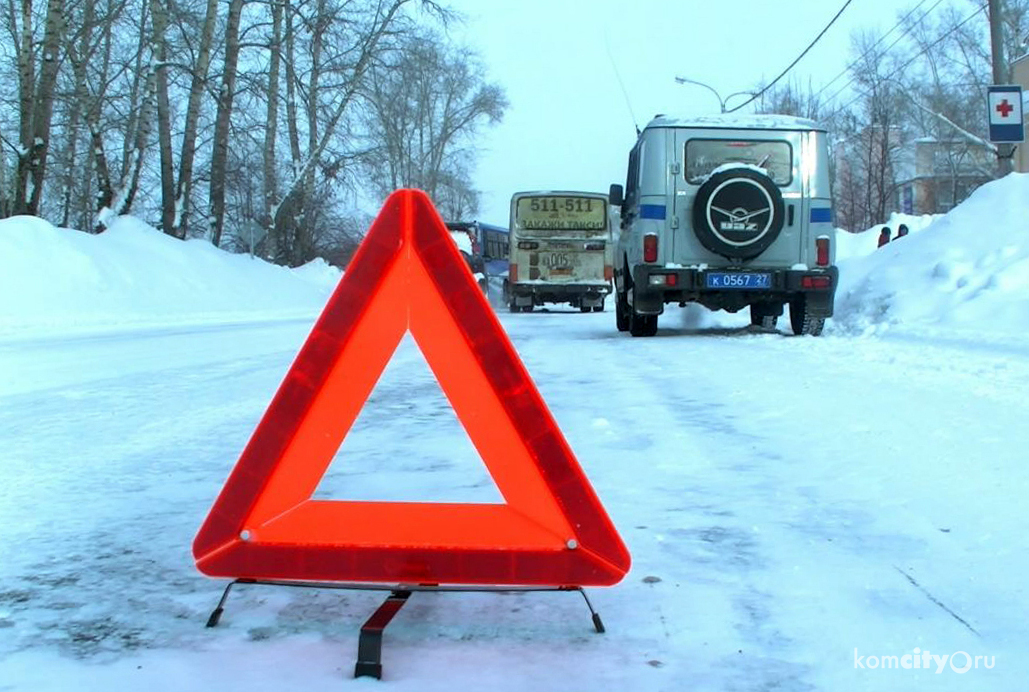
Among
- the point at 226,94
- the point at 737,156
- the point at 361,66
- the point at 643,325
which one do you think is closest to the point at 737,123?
the point at 737,156

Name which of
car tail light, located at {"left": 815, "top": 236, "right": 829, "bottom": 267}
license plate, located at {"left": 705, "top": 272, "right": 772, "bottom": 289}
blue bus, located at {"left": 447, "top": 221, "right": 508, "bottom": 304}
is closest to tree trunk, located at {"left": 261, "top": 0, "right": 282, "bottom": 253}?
blue bus, located at {"left": 447, "top": 221, "right": 508, "bottom": 304}

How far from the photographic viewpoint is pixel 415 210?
2686 millimetres

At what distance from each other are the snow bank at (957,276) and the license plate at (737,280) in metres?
1.42

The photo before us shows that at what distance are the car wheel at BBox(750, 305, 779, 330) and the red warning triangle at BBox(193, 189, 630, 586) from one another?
474 inches

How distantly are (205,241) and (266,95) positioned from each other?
172 inches

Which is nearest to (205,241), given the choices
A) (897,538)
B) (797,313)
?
(797,313)

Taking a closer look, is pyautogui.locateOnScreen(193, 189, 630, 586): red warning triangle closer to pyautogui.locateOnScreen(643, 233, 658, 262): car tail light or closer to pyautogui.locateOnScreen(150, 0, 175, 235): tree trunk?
pyautogui.locateOnScreen(643, 233, 658, 262): car tail light

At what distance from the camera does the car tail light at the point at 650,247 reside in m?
11.8

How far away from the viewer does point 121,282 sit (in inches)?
758

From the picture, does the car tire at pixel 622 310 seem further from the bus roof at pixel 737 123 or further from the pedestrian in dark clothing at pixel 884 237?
the pedestrian in dark clothing at pixel 884 237

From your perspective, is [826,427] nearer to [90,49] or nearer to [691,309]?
[691,309]

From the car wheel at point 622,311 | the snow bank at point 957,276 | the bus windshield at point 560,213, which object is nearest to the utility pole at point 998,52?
the snow bank at point 957,276

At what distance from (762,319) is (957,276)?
293 centimetres

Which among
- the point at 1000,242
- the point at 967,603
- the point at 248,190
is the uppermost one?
the point at 248,190
